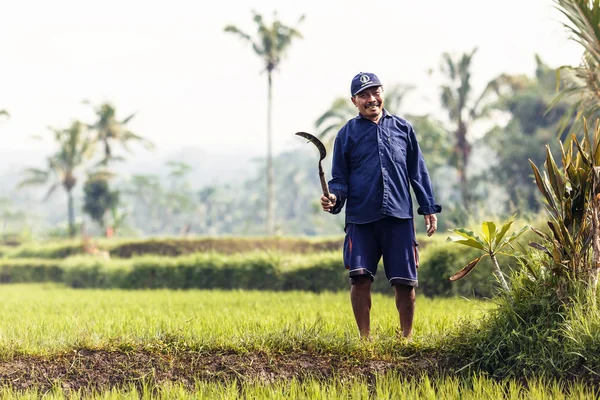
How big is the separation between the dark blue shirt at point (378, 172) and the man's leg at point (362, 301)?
1.38 ft

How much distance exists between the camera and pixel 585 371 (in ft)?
13.3

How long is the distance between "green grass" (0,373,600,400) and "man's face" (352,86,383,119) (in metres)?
1.82

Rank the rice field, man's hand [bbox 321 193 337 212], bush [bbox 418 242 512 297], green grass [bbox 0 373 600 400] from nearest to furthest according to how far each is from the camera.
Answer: green grass [bbox 0 373 600 400], the rice field, man's hand [bbox 321 193 337 212], bush [bbox 418 242 512 297]

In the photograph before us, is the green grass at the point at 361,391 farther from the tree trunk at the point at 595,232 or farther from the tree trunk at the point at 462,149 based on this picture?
the tree trunk at the point at 462,149

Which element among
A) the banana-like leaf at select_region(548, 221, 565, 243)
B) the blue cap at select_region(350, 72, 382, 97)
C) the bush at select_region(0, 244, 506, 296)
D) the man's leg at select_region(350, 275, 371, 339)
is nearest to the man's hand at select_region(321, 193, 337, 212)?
the man's leg at select_region(350, 275, 371, 339)

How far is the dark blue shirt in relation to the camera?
4809 millimetres

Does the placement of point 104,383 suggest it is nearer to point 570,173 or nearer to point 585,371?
point 585,371

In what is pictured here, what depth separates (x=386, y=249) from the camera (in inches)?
191

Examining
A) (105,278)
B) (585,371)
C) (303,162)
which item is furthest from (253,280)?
(303,162)

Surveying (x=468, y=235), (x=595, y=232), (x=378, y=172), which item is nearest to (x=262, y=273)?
(x=378, y=172)

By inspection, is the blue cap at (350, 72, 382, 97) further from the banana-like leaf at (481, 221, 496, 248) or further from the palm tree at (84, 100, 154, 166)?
the palm tree at (84, 100, 154, 166)

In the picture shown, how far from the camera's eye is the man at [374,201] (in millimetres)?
4801

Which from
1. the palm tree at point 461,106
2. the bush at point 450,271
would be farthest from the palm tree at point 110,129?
the bush at point 450,271

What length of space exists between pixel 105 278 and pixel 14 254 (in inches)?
548
